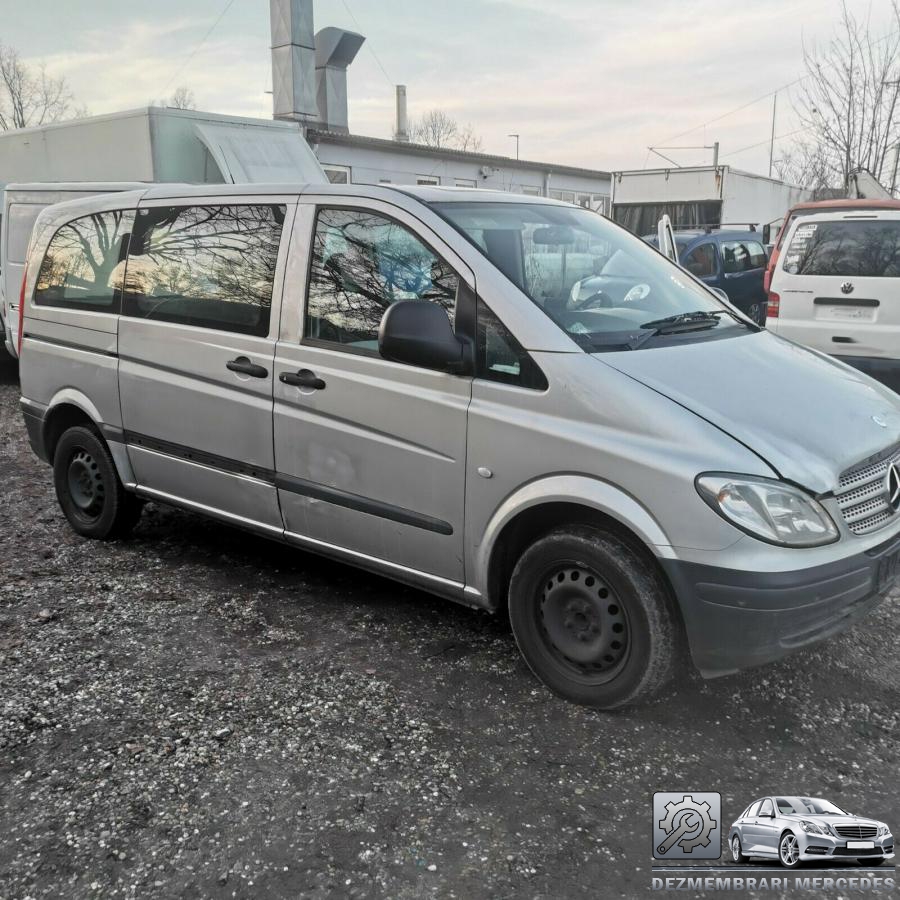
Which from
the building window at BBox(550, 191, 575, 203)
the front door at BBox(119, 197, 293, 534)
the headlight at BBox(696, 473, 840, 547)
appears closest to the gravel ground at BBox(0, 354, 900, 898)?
the front door at BBox(119, 197, 293, 534)

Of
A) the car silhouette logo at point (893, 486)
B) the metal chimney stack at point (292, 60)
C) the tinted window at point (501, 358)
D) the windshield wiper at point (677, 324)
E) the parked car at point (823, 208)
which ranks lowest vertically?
the car silhouette logo at point (893, 486)

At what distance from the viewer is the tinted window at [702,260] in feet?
41.8

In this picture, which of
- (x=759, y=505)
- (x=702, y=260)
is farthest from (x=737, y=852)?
(x=702, y=260)

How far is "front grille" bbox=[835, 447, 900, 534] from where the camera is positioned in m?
2.92

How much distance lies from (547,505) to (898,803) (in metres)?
1.45

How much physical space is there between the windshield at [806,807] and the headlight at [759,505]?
2.58ft

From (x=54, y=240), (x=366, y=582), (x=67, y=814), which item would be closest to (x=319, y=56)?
(x=54, y=240)

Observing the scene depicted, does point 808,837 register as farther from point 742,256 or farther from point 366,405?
point 742,256

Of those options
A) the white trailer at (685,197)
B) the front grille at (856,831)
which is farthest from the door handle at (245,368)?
the white trailer at (685,197)

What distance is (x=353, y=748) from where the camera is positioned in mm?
3004

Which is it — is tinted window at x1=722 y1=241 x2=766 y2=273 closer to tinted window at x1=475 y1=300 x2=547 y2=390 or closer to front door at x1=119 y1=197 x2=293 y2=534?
front door at x1=119 y1=197 x2=293 y2=534

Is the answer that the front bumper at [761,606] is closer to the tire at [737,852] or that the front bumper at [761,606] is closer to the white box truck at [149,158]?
the tire at [737,852]

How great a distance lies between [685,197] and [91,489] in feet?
53.0

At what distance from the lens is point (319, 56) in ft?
69.6
